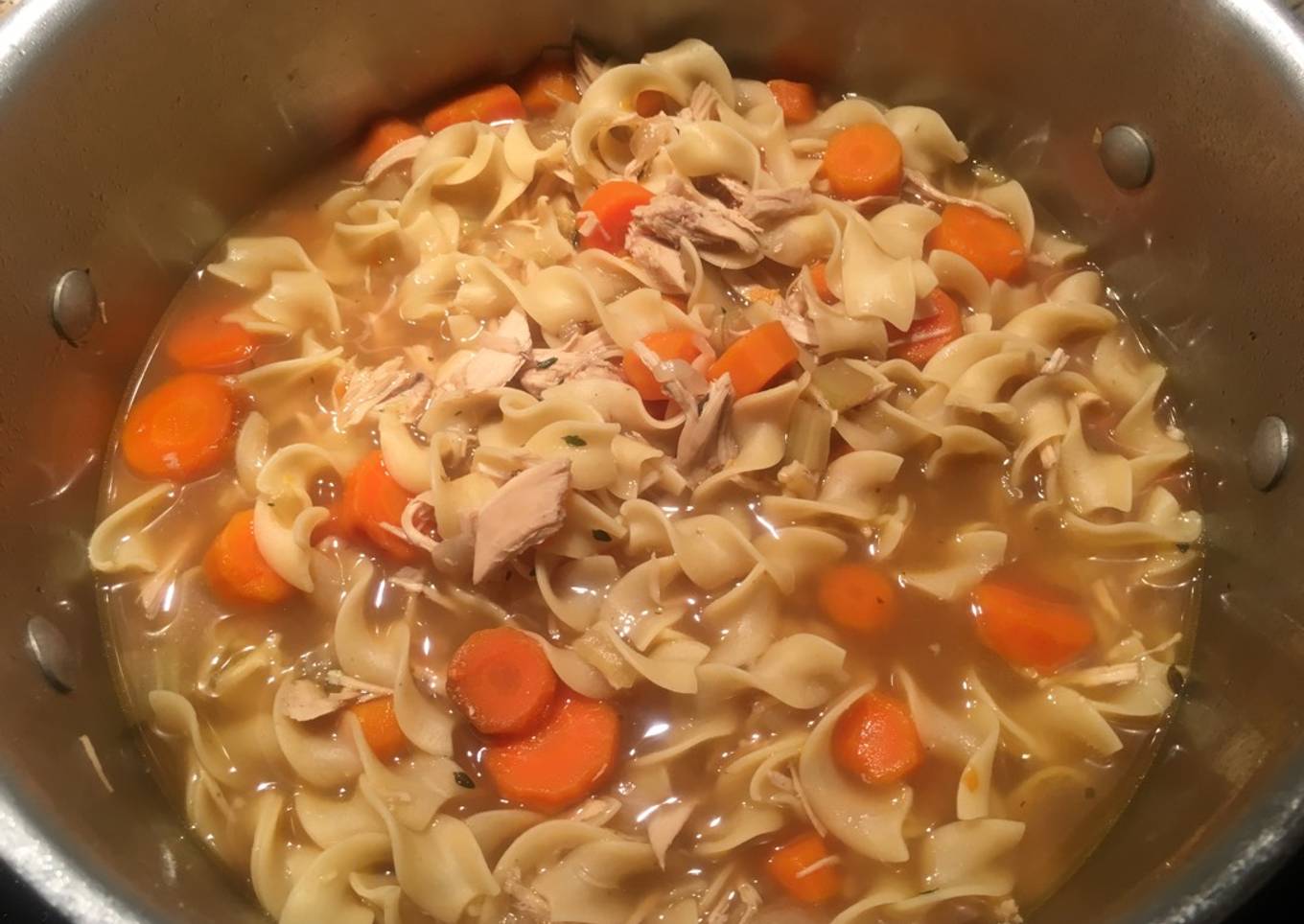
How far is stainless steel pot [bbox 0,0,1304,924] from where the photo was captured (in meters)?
2.54

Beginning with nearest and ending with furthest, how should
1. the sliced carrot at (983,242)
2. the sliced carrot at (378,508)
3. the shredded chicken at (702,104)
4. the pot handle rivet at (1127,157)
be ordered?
the sliced carrot at (378,508), the pot handle rivet at (1127,157), the sliced carrot at (983,242), the shredded chicken at (702,104)

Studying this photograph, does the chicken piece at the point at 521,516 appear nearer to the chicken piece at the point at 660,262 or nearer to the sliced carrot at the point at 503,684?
the sliced carrot at the point at 503,684

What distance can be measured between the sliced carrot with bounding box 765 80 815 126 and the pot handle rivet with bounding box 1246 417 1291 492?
1.95 m

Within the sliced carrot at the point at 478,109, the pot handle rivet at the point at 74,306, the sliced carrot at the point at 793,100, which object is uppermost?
the pot handle rivet at the point at 74,306

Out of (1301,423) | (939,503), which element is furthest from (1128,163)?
(939,503)

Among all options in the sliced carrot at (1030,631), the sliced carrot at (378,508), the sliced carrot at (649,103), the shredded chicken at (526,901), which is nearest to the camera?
the shredded chicken at (526,901)

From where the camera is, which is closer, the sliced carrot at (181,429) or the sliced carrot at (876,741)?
the sliced carrot at (876,741)

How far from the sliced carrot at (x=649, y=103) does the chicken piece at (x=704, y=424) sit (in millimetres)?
1347

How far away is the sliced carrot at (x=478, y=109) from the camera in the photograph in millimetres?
4086

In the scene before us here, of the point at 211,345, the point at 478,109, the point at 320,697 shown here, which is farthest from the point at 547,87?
the point at 320,697

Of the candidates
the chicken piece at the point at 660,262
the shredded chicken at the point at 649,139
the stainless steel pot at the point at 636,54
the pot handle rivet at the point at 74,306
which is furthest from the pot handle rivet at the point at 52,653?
the shredded chicken at the point at 649,139

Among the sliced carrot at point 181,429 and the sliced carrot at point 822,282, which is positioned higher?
the sliced carrot at point 181,429

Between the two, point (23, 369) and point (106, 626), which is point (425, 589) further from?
point (23, 369)

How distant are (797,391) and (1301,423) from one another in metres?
1.44
